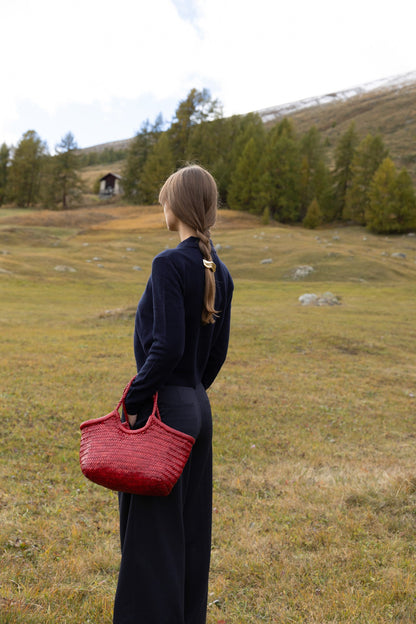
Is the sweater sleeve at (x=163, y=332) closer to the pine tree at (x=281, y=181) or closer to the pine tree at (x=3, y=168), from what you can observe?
the pine tree at (x=281, y=181)

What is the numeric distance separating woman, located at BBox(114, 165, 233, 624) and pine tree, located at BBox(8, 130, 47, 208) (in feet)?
256

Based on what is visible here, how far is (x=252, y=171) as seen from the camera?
65438 mm

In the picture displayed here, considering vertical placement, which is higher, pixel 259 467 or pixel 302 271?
pixel 302 271

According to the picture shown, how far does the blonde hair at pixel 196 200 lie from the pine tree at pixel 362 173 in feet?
216

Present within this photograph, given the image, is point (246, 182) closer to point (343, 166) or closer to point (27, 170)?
point (343, 166)

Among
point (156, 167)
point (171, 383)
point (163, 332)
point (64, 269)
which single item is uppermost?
point (156, 167)

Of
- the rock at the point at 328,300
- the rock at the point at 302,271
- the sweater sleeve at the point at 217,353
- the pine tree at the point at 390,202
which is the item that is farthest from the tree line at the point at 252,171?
the sweater sleeve at the point at 217,353

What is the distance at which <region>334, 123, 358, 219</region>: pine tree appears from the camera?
68294 mm

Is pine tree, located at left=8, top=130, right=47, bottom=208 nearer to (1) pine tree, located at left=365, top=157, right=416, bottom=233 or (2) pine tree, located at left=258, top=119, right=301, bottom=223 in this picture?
(2) pine tree, located at left=258, top=119, right=301, bottom=223

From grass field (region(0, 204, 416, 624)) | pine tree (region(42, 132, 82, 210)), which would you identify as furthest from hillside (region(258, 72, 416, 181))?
grass field (region(0, 204, 416, 624))

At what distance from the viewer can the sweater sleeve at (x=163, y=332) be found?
2547mm

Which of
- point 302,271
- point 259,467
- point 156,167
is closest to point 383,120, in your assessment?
point 156,167

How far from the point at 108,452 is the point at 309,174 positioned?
6963cm

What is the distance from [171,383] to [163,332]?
0.38 meters
